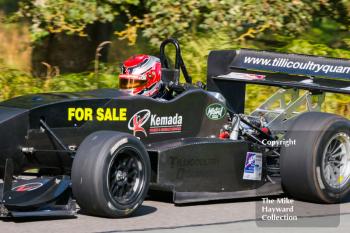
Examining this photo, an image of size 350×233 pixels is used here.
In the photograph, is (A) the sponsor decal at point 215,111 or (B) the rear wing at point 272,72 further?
(B) the rear wing at point 272,72

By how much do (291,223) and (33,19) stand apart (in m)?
7.28

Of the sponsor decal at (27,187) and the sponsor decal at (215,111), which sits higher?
the sponsor decal at (215,111)

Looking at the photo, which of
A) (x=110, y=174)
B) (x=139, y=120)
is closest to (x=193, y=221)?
(x=110, y=174)

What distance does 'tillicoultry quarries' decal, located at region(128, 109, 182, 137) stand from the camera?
8195 millimetres

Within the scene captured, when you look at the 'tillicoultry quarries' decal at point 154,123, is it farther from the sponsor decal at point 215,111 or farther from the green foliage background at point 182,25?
the green foliage background at point 182,25

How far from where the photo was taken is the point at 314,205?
28.0 ft

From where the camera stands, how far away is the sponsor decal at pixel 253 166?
8.60 metres

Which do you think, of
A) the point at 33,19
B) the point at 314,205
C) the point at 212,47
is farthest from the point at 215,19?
the point at 314,205

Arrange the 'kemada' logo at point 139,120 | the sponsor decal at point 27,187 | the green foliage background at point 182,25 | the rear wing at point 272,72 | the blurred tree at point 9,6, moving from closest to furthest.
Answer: the sponsor decal at point 27,187, the 'kemada' logo at point 139,120, the rear wing at point 272,72, the green foliage background at point 182,25, the blurred tree at point 9,6

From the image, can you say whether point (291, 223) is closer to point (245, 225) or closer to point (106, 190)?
point (245, 225)

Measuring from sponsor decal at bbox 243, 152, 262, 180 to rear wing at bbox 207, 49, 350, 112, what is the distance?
3.06ft

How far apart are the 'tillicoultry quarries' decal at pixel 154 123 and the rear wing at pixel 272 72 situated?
1240 millimetres

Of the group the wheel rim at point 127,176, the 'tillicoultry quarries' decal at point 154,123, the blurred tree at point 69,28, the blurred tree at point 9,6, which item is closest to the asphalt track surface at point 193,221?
the wheel rim at point 127,176

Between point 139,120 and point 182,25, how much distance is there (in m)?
5.64
